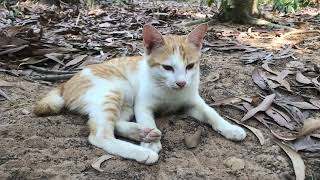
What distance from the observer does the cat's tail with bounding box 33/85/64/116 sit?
368cm

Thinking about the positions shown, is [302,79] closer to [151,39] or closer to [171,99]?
[171,99]

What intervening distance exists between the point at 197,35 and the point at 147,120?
881mm

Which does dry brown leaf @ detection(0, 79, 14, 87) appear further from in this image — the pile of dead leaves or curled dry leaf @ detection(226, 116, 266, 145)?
curled dry leaf @ detection(226, 116, 266, 145)

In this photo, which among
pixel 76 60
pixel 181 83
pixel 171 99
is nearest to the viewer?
pixel 181 83

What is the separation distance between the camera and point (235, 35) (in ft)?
21.5

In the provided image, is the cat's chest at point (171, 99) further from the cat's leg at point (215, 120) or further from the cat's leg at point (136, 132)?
the cat's leg at point (136, 132)

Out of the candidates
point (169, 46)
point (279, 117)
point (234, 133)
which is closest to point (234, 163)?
point (234, 133)

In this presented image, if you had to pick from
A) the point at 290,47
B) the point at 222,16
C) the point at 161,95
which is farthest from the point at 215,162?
the point at 222,16

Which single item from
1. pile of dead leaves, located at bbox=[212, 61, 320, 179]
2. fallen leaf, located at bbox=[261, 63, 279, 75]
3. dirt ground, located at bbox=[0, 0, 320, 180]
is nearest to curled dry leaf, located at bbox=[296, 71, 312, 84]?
pile of dead leaves, located at bbox=[212, 61, 320, 179]

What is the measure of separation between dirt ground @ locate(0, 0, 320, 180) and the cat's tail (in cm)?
6

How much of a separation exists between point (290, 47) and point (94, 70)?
2.85 metres

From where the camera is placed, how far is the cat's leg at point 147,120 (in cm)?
328

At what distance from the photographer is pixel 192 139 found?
3418mm

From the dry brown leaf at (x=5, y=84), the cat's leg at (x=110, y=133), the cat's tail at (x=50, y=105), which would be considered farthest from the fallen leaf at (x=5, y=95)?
the cat's leg at (x=110, y=133)
